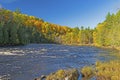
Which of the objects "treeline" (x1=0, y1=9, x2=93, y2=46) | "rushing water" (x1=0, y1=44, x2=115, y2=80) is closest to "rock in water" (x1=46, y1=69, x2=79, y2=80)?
"rushing water" (x1=0, y1=44, x2=115, y2=80)

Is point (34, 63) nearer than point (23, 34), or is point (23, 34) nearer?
point (34, 63)

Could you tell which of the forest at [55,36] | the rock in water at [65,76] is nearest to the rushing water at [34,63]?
the rock in water at [65,76]

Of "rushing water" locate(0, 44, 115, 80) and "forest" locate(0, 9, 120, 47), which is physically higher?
"forest" locate(0, 9, 120, 47)

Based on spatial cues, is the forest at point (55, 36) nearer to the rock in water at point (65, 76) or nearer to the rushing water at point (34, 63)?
the rushing water at point (34, 63)

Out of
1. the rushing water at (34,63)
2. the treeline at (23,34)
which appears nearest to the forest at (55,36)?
the treeline at (23,34)

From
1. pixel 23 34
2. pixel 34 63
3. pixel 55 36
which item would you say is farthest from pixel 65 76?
pixel 55 36

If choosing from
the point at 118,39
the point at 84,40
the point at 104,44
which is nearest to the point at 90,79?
the point at 118,39

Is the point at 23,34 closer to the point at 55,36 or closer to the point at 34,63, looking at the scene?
the point at 34,63

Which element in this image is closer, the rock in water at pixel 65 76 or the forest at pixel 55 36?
the rock in water at pixel 65 76

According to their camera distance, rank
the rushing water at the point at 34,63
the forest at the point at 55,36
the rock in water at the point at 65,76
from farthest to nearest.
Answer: the forest at the point at 55,36
the rushing water at the point at 34,63
the rock in water at the point at 65,76

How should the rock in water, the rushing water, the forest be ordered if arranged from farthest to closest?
1. the forest
2. the rushing water
3. the rock in water

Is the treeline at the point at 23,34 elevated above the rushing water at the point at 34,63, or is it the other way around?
the treeline at the point at 23,34

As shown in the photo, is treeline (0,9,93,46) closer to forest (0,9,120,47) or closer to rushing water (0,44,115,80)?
forest (0,9,120,47)

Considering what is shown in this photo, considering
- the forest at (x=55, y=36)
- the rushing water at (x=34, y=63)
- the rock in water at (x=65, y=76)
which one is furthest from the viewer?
the forest at (x=55, y=36)
